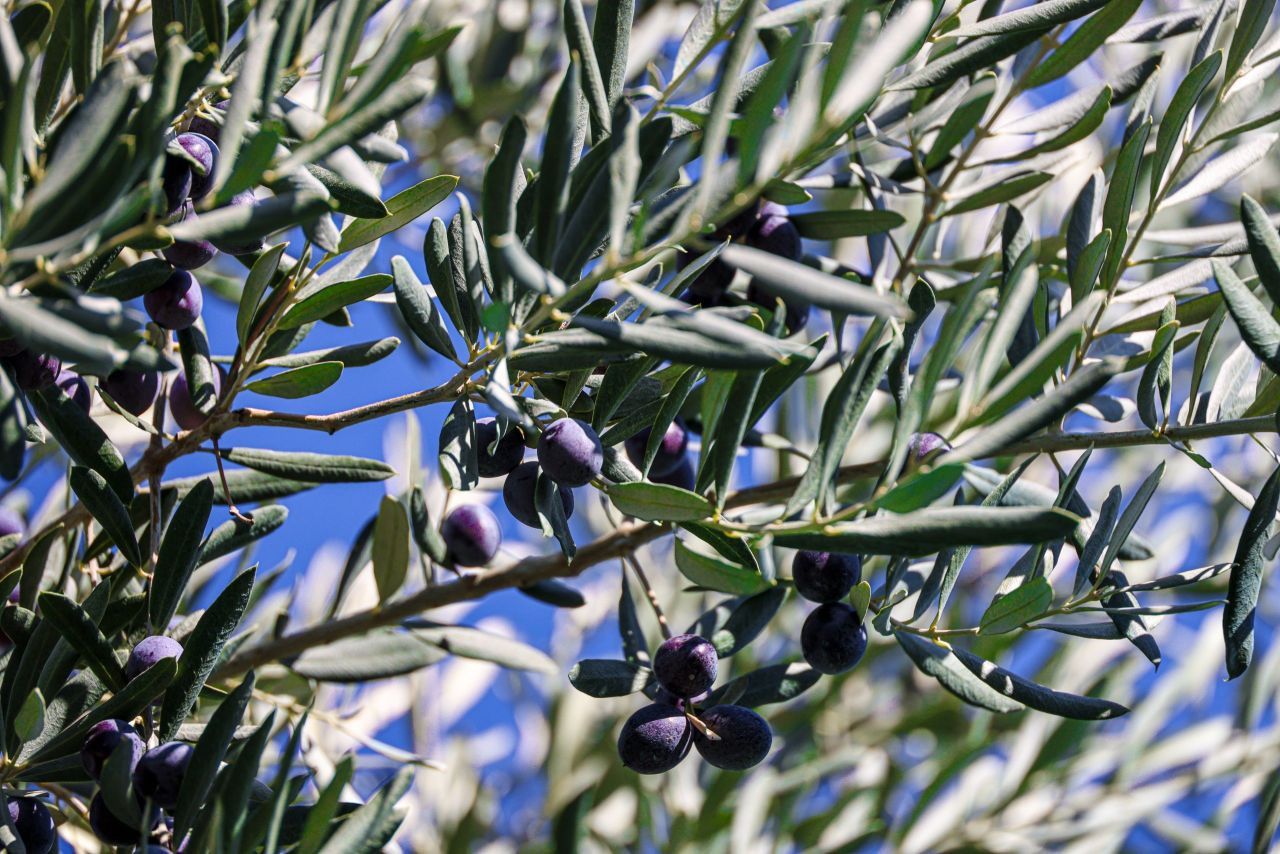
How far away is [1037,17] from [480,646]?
76 centimetres

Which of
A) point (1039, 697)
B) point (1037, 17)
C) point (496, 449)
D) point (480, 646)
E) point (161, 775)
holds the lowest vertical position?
point (480, 646)

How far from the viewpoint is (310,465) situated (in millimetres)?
1032

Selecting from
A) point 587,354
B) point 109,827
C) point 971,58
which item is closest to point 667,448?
point 587,354

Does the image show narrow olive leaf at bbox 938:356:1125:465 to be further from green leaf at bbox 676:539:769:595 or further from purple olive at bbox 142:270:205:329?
purple olive at bbox 142:270:205:329

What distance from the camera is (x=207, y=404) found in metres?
1.03

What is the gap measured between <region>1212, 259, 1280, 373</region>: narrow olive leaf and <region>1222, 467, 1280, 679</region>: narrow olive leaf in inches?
4.4

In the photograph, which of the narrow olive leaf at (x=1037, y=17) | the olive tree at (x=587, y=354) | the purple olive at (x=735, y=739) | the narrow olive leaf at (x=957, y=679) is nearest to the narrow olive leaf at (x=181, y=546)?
the olive tree at (x=587, y=354)

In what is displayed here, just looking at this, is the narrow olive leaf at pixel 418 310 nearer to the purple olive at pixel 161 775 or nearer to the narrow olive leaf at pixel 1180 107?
the purple olive at pixel 161 775

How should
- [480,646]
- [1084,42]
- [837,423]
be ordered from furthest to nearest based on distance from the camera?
[480,646] < [1084,42] < [837,423]

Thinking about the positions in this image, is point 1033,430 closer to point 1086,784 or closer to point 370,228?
point 370,228

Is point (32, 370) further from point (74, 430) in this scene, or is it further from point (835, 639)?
point (835, 639)

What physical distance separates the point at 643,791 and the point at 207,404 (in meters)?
1.04

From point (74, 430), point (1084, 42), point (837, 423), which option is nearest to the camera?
point (837, 423)

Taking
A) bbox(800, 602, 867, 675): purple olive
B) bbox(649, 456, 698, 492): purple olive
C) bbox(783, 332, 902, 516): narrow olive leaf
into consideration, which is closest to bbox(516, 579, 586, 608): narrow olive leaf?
bbox(649, 456, 698, 492): purple olive
